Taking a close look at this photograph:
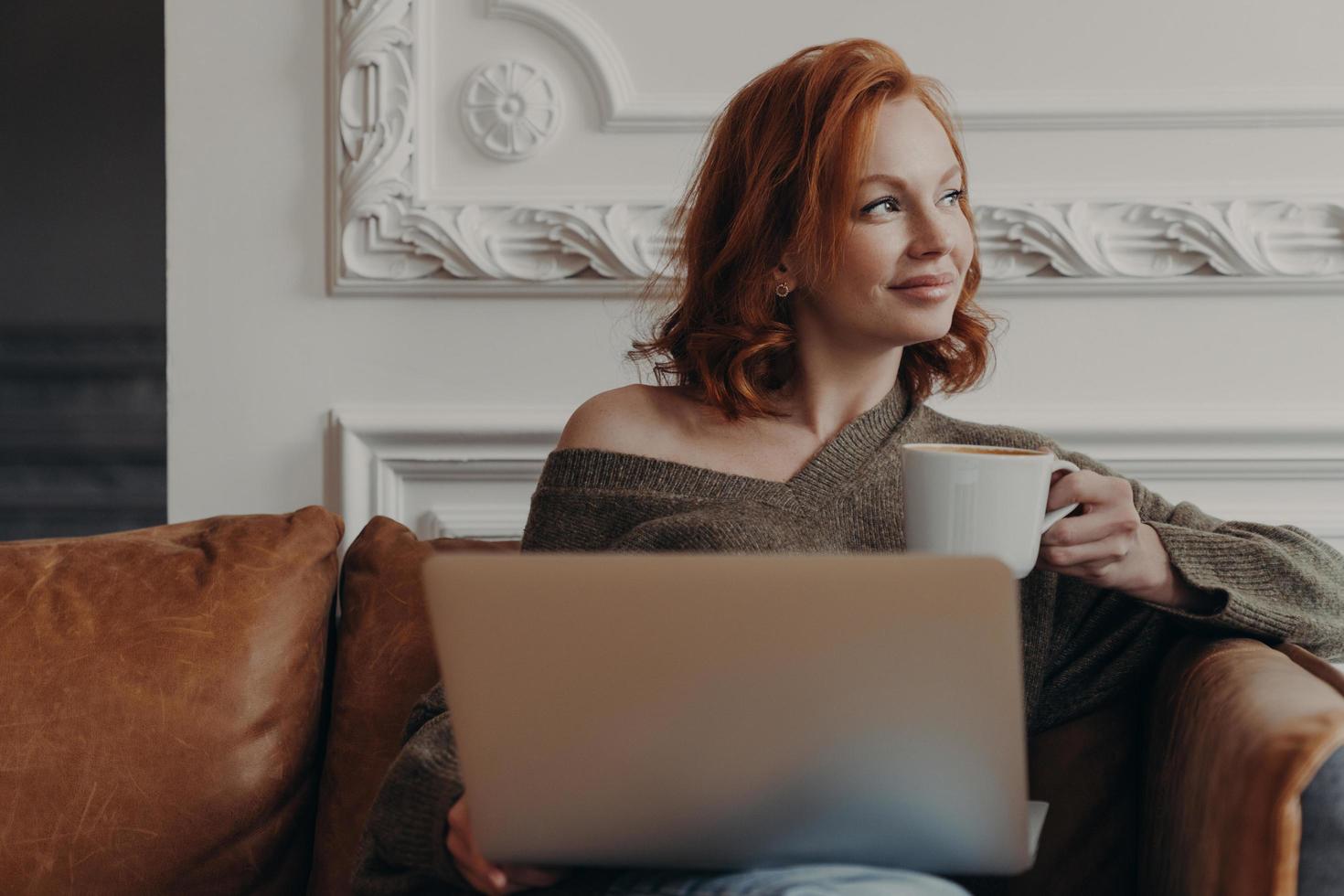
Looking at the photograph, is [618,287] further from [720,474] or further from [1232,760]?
[1232,760]

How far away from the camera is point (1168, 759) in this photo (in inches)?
41.8

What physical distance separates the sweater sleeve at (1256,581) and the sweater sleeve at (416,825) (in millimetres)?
637

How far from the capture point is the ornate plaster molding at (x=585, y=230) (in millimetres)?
1559

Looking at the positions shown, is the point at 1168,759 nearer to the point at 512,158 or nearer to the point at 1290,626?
the point at 1290,626

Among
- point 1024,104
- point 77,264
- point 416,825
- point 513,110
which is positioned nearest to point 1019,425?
point 1024,104

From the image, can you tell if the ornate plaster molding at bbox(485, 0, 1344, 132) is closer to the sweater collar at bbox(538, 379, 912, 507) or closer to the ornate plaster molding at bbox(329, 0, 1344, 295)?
the ornate plaster molding at bbox(329, 0, 1344, 295)

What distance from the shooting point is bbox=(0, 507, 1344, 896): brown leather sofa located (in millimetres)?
1186

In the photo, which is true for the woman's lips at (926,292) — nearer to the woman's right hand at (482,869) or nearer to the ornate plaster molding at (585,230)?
the ornate plaster molding at (585,230)

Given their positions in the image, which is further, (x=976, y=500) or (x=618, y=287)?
(x=618, y=287)

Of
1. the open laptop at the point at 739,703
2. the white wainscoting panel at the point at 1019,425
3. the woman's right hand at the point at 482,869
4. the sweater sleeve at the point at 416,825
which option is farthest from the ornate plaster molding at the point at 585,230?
→ the open laptop at the point at 739,703

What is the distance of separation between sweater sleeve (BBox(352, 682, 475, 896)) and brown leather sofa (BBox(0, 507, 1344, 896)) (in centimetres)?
26

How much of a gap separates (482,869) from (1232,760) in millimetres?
514

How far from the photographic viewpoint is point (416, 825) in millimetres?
938

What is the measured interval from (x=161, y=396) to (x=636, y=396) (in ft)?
7.72
